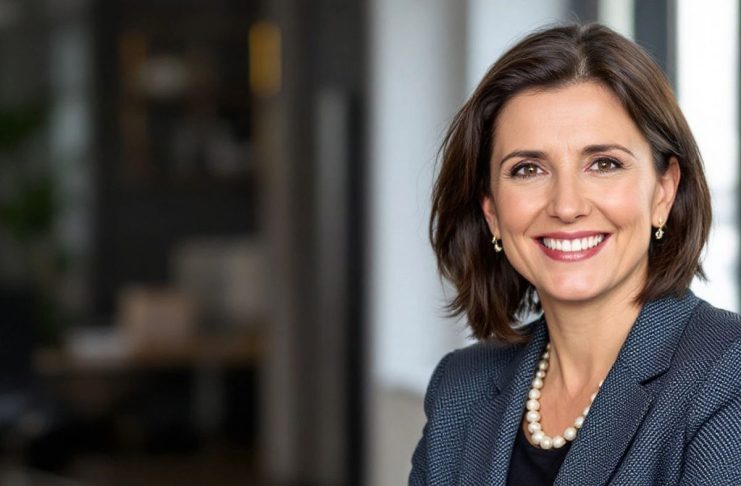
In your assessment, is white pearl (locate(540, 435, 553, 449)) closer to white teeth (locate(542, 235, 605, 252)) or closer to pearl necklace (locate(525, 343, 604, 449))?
pearl necklace (locate(525, 343, 604, 449))

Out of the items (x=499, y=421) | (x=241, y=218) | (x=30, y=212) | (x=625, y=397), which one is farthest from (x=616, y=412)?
(x=30, y=212)

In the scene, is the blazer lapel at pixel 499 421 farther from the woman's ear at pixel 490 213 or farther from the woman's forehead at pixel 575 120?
the woman's forehead at pixel 575 120

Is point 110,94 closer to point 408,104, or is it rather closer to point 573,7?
point 408,104

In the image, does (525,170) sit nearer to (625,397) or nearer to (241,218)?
(625,397)

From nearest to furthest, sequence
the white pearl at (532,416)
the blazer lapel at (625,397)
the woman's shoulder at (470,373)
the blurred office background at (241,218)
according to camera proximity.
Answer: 1. the blazer lapel at (625,397)
2. the white pearl at (532,416)
3. the woman's shoulder at (470,373)
4. the blurred office background at (241,218)

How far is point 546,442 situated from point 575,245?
0.31 m

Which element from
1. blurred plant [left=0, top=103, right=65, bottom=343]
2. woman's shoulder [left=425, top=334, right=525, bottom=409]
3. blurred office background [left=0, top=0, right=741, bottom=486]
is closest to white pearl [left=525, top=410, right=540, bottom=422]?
woman's shoulder [left=425, top=334, right=525, bottom=409]

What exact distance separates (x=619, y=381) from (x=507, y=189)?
1.07 ft

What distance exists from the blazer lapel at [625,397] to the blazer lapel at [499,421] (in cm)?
15

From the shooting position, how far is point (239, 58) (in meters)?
8.52

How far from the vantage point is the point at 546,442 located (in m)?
1.91

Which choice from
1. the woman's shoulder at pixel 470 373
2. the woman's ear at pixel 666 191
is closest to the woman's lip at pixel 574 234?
the woman's ear at pixel 666 191

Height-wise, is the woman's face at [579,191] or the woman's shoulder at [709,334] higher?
the woman's face at [579,191]

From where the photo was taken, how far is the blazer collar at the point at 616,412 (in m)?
1.74
